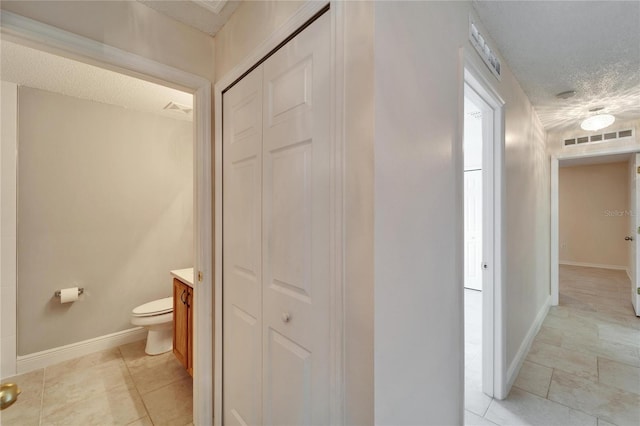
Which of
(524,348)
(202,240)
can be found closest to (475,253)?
(524,348)

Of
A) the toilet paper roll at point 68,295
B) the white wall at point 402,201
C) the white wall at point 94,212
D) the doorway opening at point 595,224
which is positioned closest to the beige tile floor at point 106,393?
the white wall at point 94,212

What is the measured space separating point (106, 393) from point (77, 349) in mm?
858

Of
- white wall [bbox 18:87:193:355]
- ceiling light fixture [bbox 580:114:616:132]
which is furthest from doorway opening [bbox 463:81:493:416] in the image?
white wall [bbox 18:87:193:355]

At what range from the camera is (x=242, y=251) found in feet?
4.63

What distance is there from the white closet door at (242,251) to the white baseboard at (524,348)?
6.35 feet

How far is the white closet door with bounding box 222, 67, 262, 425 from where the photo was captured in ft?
4.19

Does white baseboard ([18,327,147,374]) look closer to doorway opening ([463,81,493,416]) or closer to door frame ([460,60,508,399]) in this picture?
doorway opening ([463,81,493,416])

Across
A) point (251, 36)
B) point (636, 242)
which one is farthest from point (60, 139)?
point (636, 242)

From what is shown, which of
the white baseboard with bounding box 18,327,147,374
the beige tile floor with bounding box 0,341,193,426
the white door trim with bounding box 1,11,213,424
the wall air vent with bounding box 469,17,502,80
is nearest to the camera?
the wall air vent with bounding box 469,17,502,80

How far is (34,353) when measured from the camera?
2.29m

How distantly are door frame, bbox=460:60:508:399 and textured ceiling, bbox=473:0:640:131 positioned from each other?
1.38 ft

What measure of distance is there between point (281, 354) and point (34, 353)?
8.80ft

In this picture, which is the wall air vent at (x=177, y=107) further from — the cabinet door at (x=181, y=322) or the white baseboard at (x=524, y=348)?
the white baseboard at (x=524, y=348)

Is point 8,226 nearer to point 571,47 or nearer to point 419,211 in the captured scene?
point 419,211
